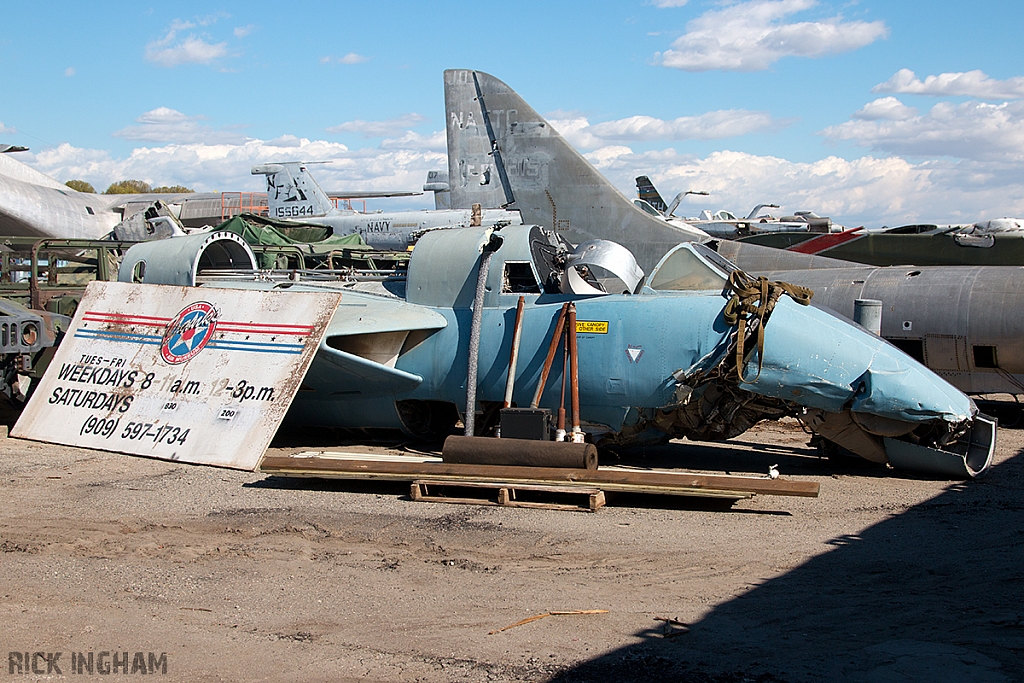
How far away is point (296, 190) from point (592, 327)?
31.7 meters

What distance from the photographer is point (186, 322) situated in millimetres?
10375

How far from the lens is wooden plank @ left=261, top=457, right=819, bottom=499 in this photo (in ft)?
24.9

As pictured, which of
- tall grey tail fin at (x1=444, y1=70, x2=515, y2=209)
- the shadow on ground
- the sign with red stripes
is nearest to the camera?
the shadow on ground

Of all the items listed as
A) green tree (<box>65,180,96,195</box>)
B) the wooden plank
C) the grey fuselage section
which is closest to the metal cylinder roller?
the wooden plank

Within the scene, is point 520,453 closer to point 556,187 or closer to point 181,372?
point 181,372

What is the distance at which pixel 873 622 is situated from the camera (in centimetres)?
521

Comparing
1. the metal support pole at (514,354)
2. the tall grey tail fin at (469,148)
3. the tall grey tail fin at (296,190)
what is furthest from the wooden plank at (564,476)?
the tall grey tail fin at (296,190)

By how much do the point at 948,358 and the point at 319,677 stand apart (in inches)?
421

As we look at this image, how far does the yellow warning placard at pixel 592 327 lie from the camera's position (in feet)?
30.1

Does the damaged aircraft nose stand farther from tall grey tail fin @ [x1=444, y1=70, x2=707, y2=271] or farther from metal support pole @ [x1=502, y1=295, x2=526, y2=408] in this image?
tall grey tail fin @ [x1=444, y1=70, x2=707, y2=271]

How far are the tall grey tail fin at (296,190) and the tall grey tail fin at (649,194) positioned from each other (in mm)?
14947

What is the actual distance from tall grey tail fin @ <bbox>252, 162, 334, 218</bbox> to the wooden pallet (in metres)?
31.8

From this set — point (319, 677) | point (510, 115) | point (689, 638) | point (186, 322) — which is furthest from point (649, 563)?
point (510, 115)

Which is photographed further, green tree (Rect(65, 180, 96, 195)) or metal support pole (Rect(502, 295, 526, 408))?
green tree (Rect(65, 180, 96, 195))
